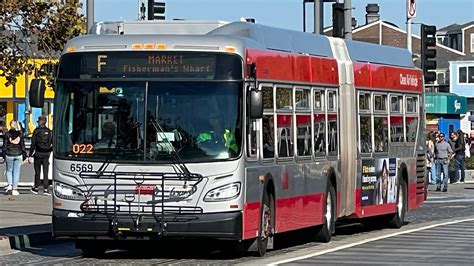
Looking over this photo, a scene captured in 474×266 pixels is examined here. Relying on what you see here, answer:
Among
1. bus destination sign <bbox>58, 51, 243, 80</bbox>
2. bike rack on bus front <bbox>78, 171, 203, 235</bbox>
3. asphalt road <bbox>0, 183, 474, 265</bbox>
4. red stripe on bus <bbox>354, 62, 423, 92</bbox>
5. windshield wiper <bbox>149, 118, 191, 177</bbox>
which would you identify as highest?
red stripe on bus <bbox>354, 62, 423, 92</bbox>

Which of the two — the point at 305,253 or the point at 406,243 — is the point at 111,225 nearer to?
the point at 305,253

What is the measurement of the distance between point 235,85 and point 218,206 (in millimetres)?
1494

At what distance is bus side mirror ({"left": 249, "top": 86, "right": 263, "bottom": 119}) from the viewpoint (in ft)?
51.7

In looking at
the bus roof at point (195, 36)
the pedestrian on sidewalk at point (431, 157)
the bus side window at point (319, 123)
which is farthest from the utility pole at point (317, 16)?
the pedestrian on sidewalk at point (431, 157)

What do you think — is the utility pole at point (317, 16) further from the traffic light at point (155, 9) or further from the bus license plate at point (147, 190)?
the bus license plate at point (147, 190)

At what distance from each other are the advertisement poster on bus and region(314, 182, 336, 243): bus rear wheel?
1.87 metres

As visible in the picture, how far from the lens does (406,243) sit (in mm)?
19469

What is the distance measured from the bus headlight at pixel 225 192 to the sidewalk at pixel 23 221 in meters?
3.67

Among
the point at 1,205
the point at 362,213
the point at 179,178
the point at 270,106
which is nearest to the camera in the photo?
the point at 179,178

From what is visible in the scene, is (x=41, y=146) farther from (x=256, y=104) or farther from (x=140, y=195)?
(x=256, y=104)

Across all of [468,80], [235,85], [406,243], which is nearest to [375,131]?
[406,243]

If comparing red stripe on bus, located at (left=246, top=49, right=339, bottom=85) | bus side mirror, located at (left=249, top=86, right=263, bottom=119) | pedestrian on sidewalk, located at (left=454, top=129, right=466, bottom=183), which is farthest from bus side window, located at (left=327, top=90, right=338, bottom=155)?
pedestrian on sidewalk, located at (left=454, top=129, right=466, bottom=183)

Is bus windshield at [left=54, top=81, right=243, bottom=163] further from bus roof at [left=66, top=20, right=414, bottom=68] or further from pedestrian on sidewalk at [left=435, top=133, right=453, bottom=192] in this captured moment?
pedestrian on sidewalk at [left=435, top=133, right=453, bottom=192]

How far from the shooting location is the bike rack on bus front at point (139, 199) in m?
15.6
